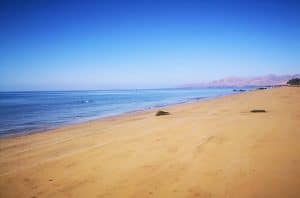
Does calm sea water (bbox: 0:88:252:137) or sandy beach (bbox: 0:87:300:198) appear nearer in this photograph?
sandy beach (bbox: 0:87:300:198)

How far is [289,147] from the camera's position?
20.3 ft

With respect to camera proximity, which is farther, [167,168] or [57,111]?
[57,111]

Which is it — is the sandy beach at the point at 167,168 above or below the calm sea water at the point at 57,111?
above

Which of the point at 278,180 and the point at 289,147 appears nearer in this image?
the point at 278,180

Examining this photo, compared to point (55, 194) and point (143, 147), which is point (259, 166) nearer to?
point (143, 147)

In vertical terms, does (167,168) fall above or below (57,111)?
above

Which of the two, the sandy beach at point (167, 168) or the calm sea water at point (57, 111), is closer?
the sandy beach at point (167, 168)

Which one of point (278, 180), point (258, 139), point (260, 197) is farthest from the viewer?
point (258, 139)

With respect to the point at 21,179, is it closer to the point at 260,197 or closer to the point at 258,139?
the point at 260,197

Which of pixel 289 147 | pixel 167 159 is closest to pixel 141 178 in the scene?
pixel 167 159

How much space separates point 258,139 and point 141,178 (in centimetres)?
420

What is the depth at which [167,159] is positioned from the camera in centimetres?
593

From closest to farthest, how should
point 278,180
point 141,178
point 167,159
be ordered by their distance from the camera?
1. point 278,180
2. point 141,178
3. point 167,159

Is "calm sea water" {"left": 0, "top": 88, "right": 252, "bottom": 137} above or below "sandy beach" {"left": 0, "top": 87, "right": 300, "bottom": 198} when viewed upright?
below
